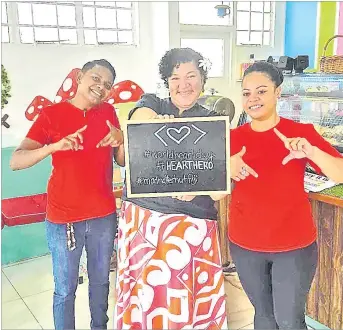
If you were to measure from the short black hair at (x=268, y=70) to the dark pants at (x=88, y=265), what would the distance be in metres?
0.49

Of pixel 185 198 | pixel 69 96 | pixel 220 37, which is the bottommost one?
pixel 185 198

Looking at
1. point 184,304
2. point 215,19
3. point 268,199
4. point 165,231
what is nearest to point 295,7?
point 215,19

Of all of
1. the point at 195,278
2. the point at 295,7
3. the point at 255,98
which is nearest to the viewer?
the point at 255,98

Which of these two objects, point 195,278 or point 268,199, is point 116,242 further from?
point 268,199

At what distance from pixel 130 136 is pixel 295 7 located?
70cm

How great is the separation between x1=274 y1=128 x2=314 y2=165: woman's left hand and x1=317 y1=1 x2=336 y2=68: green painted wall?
0.67 metres

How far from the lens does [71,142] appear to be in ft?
3.35

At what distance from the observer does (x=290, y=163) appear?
1.01 m

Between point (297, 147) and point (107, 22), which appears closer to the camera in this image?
point (297, 147)

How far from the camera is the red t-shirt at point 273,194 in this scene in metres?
1.01

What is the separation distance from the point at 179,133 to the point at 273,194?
259mm

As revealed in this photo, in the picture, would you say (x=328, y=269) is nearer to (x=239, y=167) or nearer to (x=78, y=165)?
(x=239, y=167)

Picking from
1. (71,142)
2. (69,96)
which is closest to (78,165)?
(71,142)

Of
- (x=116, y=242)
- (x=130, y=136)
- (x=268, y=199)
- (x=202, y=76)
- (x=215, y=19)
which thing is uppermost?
(x=215, y=19)
